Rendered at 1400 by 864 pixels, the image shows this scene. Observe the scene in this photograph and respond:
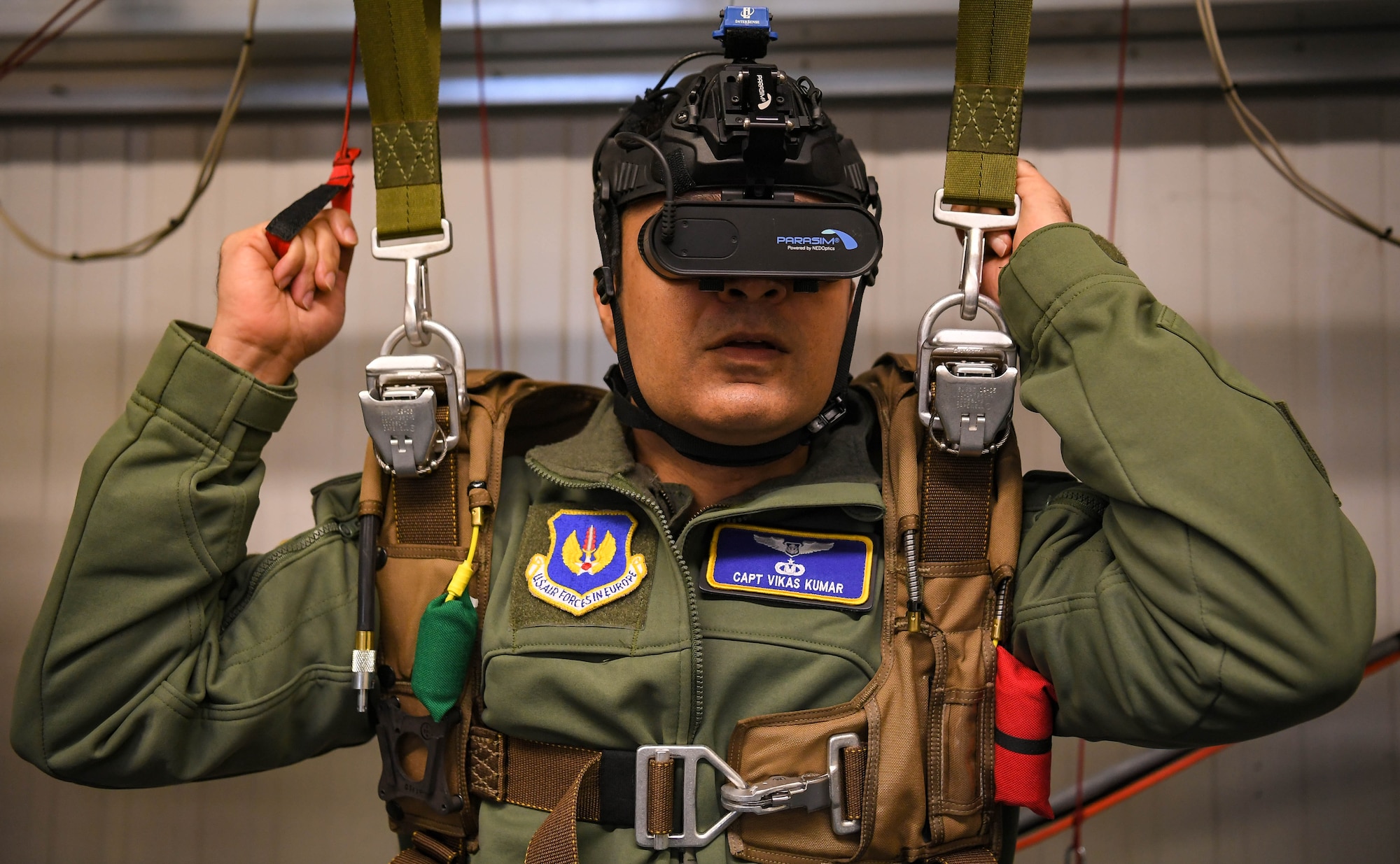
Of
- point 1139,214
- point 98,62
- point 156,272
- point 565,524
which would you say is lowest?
point 565,524

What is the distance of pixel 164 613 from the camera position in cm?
117

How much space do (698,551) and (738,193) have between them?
48 centimetres

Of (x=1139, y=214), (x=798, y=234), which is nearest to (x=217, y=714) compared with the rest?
(x=798, y=234)

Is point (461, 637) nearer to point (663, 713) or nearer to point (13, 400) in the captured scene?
point (663, 713)

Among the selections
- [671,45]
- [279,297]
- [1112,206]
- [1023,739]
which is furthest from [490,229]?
[1023,739]

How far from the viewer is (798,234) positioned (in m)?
1.10

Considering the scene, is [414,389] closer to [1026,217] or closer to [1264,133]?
[1026,217]

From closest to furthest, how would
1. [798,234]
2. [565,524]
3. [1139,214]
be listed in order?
[798,234]
[565,524]
[1139,214]

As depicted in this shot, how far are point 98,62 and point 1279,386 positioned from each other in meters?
2.63

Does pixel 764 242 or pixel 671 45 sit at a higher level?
pixel 671 45

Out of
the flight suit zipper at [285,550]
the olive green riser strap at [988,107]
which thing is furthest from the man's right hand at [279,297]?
the olive green riser strap at [988,107]

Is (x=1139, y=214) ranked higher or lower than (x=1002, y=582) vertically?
higher

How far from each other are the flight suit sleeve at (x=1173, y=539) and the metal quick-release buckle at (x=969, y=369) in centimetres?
4

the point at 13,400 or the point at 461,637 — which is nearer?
the point at 461,637
